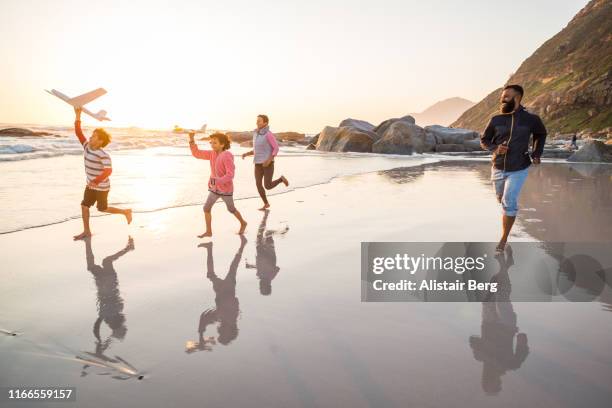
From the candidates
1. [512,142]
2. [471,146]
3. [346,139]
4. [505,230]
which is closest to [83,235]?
[505,230]

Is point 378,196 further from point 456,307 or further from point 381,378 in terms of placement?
point 381,378

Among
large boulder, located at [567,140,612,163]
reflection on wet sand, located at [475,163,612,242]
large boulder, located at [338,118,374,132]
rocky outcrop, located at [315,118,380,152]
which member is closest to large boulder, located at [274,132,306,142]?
large boulder, located at [338,118,374,132]

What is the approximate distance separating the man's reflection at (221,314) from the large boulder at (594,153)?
25754 millimetres

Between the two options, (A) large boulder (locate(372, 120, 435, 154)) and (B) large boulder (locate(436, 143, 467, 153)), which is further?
(B) large boulder (locate(436, 143, 467, 153))

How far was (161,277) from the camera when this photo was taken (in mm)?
4480

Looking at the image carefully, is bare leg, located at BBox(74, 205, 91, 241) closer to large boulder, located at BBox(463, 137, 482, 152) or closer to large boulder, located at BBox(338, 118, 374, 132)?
large boulder, located at BBox(463, 137, 482, 152)

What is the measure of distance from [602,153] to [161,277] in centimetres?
2678

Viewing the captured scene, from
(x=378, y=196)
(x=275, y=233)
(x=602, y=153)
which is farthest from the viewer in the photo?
(x=602, y=153)

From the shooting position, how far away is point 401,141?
35.3 metres

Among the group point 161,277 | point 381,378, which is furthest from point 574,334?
point 161,277

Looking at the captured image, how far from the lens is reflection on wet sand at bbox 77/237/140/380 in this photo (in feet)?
8.64

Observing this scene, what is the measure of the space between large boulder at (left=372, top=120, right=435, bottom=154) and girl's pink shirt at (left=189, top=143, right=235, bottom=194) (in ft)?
96.8

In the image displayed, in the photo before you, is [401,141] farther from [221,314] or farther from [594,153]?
[221,314]

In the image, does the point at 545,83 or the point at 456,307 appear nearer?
the point at 456,307
